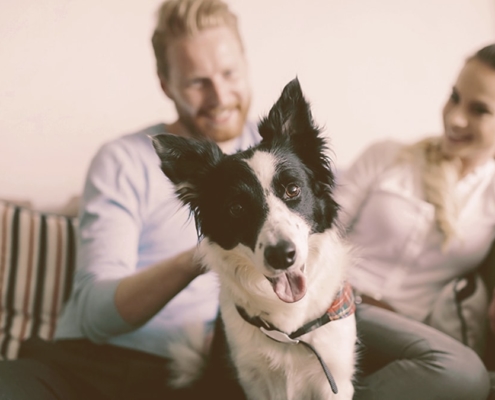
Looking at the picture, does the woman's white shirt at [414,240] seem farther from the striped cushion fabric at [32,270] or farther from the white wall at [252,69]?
the striped cushion fabric at [32,270]

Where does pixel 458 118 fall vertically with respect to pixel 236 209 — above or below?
above

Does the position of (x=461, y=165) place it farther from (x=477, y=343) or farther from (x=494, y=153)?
(x=477, y=343)

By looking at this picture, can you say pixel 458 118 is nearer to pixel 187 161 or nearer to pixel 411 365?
pixel 411 365

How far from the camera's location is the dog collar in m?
1.20

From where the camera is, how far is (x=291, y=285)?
3.75 feet

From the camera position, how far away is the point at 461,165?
188 cm

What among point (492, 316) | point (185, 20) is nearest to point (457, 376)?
point (492, 316)

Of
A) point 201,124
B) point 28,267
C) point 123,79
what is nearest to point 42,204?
point 28,267

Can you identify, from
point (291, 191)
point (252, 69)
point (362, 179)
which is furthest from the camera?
point (252, 69)

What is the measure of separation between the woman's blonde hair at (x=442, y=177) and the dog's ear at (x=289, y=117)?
83cm

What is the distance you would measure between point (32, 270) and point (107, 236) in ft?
2.39

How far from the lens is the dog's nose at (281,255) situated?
1.04 metres

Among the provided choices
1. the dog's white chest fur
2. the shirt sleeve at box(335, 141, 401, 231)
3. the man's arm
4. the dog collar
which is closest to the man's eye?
the shirt sleeve at box(335, 141, 401, 231)

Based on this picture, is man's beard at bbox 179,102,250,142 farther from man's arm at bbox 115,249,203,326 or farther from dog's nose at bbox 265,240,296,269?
dog's nose at bbox 265,240,296,269
